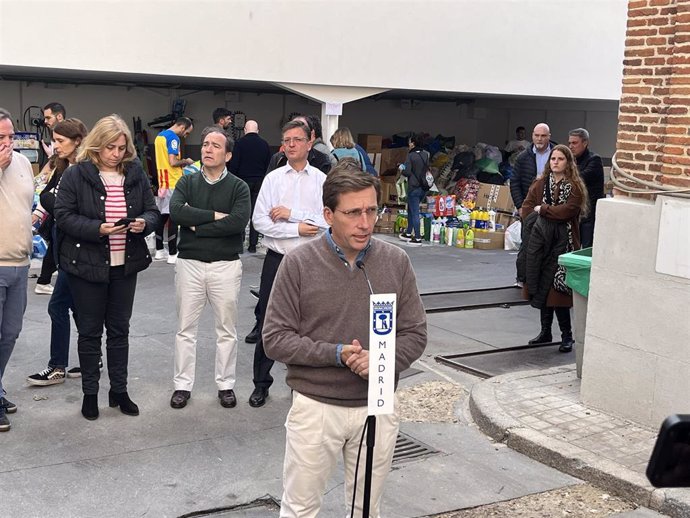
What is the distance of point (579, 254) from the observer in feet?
24.1

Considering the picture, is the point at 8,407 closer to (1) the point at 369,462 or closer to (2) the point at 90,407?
(2) the point at 90,407

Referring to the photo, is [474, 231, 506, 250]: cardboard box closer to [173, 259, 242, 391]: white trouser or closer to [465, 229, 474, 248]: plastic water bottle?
[465, 229, 474, 248]: plastic water bottle

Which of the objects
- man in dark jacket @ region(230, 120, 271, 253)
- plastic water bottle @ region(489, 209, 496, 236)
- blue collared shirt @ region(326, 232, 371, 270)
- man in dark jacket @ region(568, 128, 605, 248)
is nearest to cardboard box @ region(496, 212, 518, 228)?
plastic water bottle @ region(489, 209, 496, 236)

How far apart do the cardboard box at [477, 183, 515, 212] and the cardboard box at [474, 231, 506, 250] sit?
108 centimetres

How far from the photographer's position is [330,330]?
355cm

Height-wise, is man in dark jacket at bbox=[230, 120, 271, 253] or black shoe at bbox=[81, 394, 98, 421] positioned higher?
man in dark jacket at bbox=[230, 120, 271, 253]

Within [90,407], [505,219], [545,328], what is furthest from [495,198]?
[90,407]

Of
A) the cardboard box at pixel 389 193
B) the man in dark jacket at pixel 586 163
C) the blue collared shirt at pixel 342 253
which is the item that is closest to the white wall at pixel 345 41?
the cardboard box at pixel 389 193

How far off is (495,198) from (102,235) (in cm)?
1145

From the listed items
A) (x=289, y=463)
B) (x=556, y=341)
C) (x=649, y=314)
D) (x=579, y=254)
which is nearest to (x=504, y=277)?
(x=556, y=341)

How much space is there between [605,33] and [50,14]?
34.1 feet

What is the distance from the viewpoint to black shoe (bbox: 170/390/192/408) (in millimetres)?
6285

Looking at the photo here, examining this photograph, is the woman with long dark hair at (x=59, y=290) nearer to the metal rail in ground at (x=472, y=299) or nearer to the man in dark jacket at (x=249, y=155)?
the metal rail in ground at (x=472, y=299)

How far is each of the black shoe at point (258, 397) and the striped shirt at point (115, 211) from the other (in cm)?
141
